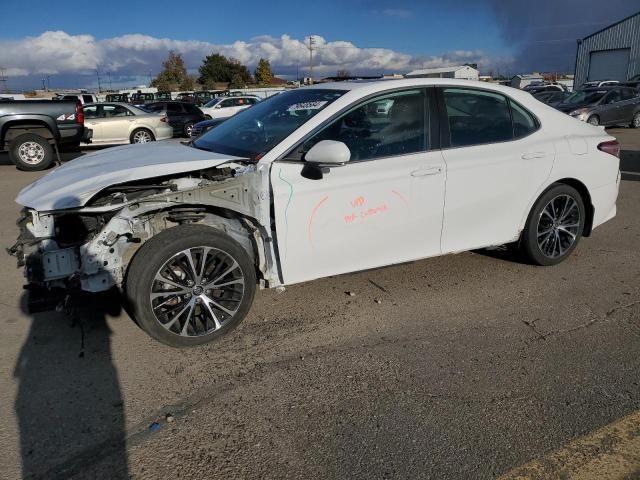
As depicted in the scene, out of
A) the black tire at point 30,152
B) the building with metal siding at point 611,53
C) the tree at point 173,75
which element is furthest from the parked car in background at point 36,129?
the tree at point 173,75

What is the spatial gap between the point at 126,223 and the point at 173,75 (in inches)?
3069

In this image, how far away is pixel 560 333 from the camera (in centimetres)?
363

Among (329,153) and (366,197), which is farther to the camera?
(366,197)

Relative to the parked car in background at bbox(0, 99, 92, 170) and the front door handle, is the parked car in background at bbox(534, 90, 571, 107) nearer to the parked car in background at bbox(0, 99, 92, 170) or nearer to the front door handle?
the parked car in background at bbox(0, 99, 92, 170)

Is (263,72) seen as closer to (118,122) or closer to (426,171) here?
(118,122)

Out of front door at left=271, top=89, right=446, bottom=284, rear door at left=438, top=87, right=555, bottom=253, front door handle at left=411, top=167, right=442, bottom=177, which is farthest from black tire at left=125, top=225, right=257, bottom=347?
rear door at left=438, top=87, right=555, bottom=253

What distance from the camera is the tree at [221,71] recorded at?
264 ft

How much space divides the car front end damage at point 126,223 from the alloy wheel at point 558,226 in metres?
2.57

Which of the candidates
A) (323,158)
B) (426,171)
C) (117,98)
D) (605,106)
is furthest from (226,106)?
(323,158)

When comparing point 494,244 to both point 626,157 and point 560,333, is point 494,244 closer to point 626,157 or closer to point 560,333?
point 560,333

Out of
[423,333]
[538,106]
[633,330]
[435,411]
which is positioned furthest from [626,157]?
[435,411]

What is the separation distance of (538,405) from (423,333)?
0.97m

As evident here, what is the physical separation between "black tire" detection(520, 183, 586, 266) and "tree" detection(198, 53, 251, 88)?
7942 cm

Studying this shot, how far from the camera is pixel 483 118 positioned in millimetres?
4277
